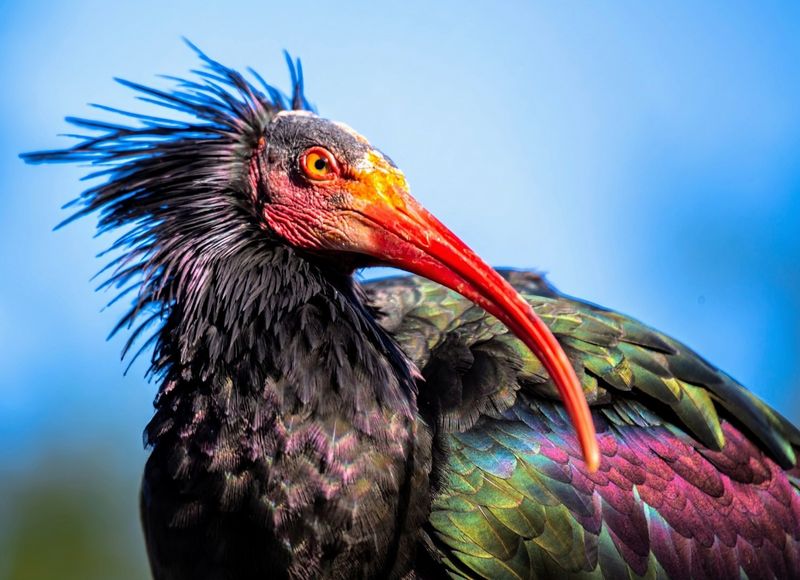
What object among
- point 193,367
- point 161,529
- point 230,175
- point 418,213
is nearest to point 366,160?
point 418,213

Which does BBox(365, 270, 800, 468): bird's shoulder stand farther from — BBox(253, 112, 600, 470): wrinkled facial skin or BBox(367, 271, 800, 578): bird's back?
BBox(253, 112, 600, 470): wrinkled facial skin

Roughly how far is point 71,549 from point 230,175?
1483 centimetres

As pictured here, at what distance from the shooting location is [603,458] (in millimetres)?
5469

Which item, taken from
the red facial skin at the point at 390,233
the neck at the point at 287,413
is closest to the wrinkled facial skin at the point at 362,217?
the red facial skin at the point at 390,233

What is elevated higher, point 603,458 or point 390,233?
point 390,233

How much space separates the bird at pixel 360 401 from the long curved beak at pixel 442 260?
10 millimetres

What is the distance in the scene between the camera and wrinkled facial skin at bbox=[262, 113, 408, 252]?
519cm

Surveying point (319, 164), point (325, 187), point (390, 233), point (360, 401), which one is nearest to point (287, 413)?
point (360, 401)

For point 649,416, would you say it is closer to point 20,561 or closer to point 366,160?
point 366,160

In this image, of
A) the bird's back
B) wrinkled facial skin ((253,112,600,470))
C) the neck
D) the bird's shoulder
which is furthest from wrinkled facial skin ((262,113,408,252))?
the bird's back

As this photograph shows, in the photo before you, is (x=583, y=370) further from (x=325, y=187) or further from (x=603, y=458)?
(x=325, y=187)

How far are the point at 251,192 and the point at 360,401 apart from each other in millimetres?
1296

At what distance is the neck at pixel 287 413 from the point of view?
4832 millimetres

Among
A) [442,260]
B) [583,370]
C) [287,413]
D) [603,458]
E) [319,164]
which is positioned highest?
[319,164]
